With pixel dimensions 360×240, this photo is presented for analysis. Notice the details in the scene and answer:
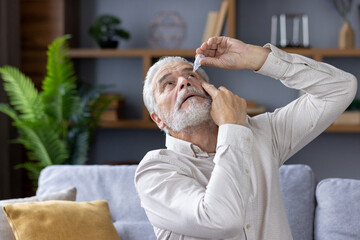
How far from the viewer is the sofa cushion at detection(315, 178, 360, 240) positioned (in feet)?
6.61

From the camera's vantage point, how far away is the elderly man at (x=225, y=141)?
1430 millimetres

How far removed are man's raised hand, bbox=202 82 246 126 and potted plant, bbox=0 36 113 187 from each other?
6.49 feet

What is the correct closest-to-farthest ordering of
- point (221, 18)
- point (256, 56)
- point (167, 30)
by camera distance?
point (256, 56) < point (221, 18) < point (167, 30)

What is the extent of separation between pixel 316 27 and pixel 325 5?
174 mm

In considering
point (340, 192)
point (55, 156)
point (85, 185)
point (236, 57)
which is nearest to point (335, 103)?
point (236, 57)

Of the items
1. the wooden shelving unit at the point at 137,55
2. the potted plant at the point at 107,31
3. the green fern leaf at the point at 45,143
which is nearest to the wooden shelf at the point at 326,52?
the wooden shelving unit at the point at 137,55

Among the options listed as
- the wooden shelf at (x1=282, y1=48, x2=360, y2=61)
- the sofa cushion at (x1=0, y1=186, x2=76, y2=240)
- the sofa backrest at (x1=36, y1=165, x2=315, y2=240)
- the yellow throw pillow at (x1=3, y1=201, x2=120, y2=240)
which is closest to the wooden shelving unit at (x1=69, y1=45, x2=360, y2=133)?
the wooden shelf at (x1=282, y1=48, x2=360, y2=61)

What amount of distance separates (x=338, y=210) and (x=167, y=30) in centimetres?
235

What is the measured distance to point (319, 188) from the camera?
2.13 m

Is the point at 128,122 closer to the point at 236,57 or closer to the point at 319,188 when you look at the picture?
the point at 319,188

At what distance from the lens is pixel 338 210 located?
204 centimetres

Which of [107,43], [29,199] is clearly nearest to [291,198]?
[29,199]

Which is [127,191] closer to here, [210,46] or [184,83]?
[184,83]

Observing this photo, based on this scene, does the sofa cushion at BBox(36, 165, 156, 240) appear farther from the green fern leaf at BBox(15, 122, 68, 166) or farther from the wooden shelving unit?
the wooden shelving unit
